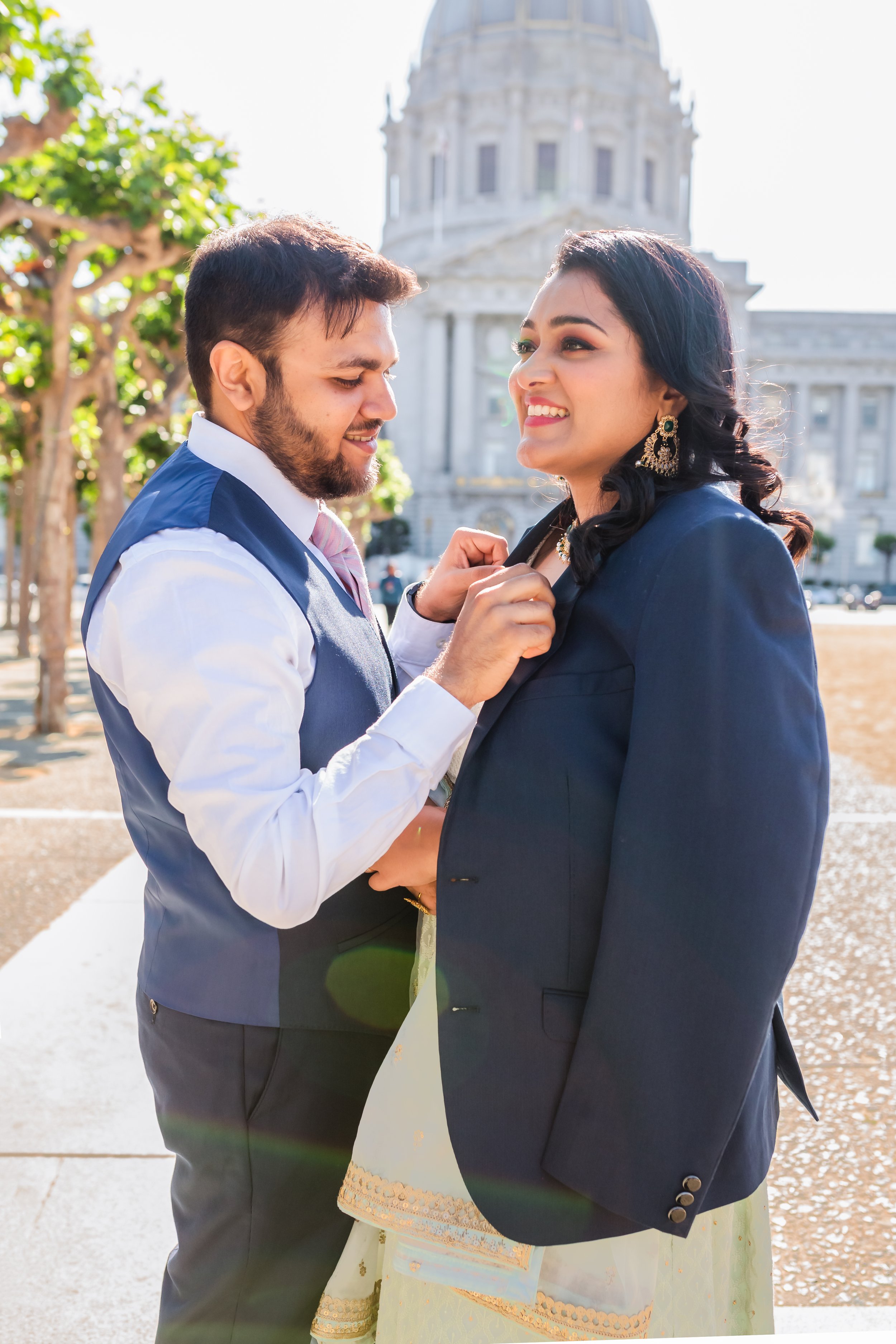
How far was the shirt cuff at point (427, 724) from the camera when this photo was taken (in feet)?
5.16

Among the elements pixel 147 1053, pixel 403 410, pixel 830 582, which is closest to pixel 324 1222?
pixel 147 1053

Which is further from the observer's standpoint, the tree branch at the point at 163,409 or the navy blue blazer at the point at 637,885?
the tree branch at the point at 163,409

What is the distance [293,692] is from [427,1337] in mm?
1003

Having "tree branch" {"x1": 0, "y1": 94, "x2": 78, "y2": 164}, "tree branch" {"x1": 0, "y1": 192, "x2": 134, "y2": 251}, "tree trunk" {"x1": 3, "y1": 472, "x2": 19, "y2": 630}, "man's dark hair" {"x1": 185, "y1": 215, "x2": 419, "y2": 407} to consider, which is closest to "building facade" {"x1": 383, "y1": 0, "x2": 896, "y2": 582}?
"tree trunk" {"x1": 3, "y1": 472, "x2": 19, "y2": 630}

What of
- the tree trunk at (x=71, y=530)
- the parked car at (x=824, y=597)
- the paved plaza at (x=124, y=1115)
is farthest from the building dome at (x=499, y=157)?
the paved plaza at (x=124, y=1115)

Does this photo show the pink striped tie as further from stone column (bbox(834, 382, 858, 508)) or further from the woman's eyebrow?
stone column (bbox(834, 382, 858, 508))

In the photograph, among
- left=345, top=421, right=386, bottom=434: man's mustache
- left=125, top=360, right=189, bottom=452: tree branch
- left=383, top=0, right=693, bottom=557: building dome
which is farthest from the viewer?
left=383, top=0, right=693, bottom=557: building dome

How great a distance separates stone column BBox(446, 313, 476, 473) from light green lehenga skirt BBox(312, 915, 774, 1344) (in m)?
65.1

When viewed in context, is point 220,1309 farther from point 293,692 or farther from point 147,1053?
point 293,692

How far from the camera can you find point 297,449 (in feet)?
6.17

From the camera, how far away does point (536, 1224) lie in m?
1.51

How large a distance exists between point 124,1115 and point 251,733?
2368 mm

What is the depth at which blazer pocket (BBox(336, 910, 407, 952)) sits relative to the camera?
6.07ft

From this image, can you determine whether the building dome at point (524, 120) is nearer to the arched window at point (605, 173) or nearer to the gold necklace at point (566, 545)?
the arched window at point (605, 173)
